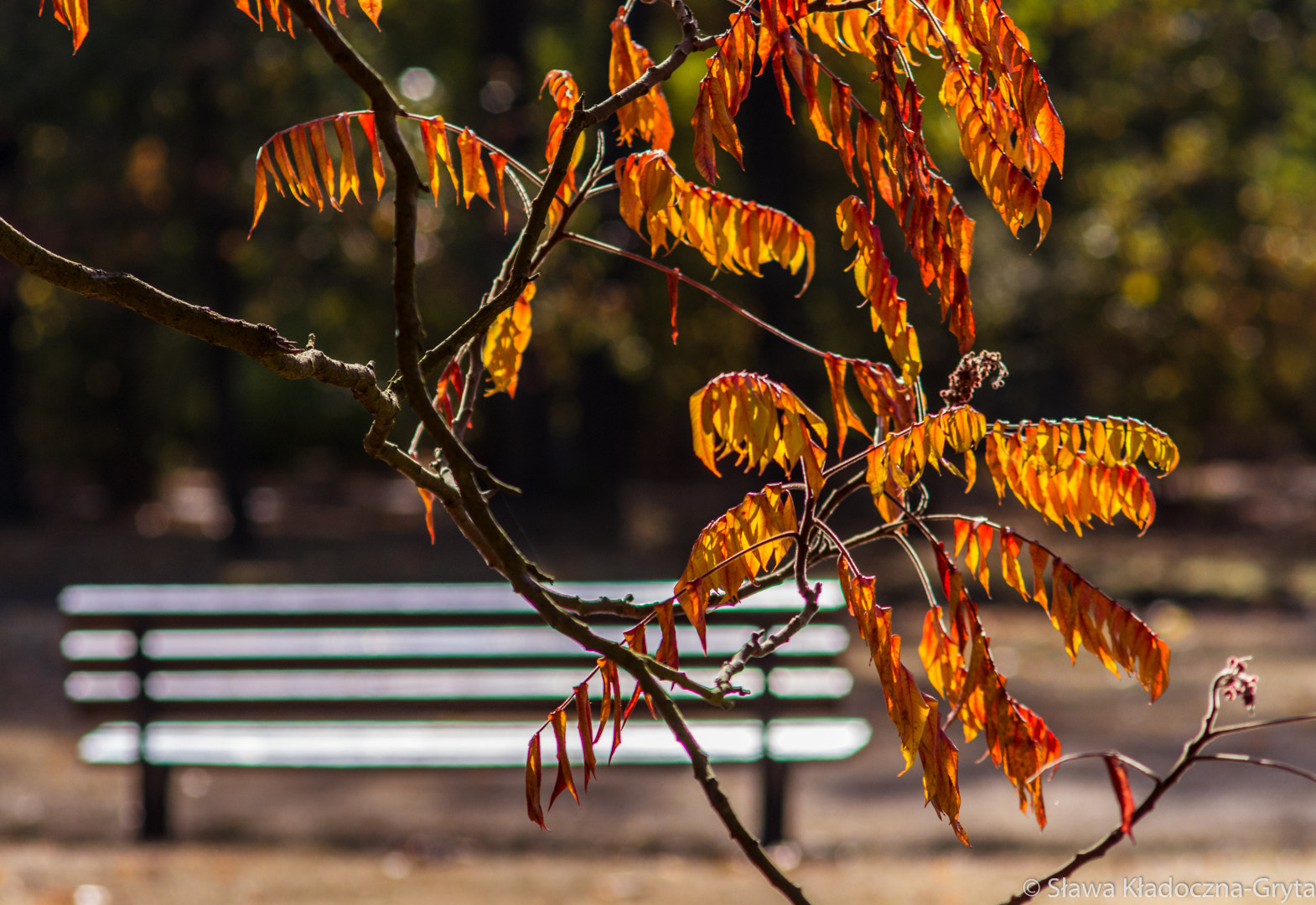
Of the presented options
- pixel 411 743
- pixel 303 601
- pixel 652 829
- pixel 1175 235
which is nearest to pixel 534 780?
pixel 411 743

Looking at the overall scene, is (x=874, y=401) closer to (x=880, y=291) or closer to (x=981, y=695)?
(x=880, y=291)

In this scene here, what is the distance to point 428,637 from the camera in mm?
5754

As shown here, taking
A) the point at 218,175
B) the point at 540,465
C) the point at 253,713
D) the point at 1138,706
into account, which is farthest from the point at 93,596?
the point at 540,465

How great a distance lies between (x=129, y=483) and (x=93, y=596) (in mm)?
14712

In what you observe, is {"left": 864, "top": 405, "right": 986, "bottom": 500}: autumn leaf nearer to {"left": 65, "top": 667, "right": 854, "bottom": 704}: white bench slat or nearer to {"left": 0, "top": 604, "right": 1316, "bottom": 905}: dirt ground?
{"left": 0, "top": 604, "right": 1316, "bottom": 905}: dirt ground

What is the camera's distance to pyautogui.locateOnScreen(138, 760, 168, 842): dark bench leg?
5.79 metres

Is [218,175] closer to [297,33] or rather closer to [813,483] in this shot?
[297,33]

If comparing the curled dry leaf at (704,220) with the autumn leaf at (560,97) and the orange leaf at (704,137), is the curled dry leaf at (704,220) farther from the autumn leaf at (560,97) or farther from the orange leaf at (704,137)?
the autumn leaf at (560,97)

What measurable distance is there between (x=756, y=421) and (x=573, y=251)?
11.7m

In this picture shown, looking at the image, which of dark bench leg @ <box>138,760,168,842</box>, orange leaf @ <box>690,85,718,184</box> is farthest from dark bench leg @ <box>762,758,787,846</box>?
orange leaf @ <box>690,85,718,184</box>

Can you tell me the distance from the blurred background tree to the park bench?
12.9 ft

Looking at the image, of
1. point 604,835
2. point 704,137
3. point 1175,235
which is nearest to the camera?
point 704,137

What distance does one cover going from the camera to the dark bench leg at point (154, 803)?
19.0 ft

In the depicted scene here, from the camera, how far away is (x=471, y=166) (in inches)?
70.0
